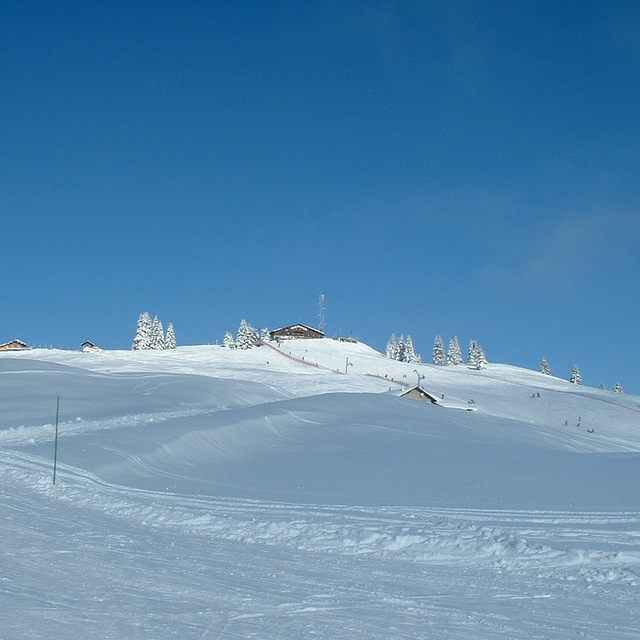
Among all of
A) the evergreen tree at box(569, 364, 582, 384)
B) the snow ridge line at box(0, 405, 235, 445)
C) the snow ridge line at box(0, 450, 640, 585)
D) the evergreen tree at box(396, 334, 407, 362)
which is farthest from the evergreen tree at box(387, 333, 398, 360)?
the snow ridge line at box(0, 450, 640, 585)

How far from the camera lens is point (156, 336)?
11106 centimetres

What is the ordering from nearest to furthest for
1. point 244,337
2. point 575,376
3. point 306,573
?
point 306,573, point 244,337, point 575,376

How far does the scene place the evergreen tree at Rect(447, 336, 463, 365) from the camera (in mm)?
123312

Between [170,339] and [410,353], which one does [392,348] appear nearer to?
[410,353]

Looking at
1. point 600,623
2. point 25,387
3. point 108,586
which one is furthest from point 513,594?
point 25,387

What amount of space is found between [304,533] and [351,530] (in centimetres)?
69

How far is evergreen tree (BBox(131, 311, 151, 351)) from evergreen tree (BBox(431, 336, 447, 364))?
52606 mm

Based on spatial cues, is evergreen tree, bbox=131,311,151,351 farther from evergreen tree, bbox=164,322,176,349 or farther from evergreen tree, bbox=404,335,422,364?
evergreen tree, bbox=404,335,422,364

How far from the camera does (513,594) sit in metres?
6.73

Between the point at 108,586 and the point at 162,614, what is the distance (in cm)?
109

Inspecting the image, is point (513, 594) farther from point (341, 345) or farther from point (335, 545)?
point (341, 345)

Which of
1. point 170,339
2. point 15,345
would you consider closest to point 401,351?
point 170,339

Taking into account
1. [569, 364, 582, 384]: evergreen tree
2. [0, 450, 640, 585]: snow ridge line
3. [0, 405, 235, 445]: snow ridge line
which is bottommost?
[0, 450, 640, 585]: snow ridge line

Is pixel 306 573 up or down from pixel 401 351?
down
